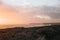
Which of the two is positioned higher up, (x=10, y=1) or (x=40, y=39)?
(x=10, y=1)

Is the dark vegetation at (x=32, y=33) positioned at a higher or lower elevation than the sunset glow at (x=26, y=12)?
lower

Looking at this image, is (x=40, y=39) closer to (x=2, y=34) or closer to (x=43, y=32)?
(x=43, y=32)

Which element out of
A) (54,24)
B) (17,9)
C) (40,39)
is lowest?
(40,39)

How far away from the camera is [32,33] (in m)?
1.02

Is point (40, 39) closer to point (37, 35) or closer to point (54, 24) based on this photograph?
point (37, 35)

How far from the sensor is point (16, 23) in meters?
0.99

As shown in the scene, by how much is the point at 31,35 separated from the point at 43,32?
0.34ft

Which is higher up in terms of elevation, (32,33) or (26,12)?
(26,12)

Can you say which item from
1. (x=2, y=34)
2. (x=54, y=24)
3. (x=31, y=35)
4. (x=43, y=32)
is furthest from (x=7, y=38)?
(x=54, y=24)

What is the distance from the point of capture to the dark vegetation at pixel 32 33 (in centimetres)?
99

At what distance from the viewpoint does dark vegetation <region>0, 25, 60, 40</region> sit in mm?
987

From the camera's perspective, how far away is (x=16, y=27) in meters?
1.00

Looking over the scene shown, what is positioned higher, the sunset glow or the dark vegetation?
the sunset glow

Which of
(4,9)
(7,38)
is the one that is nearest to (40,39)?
(7,38)
